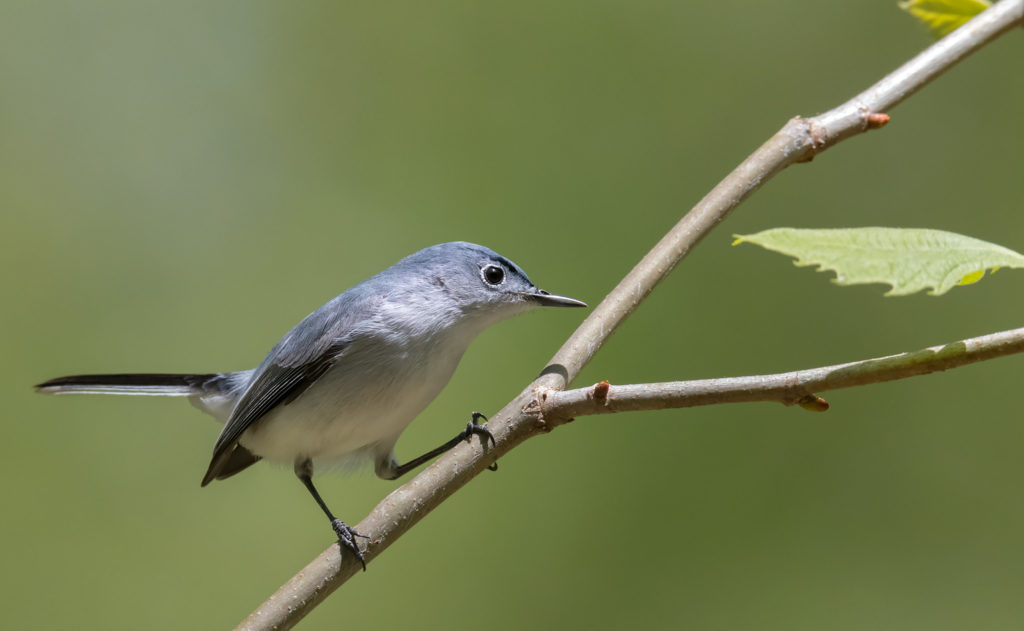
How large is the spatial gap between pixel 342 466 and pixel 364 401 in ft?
1.08

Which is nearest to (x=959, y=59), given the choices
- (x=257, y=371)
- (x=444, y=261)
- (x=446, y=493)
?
(x=446, y=493)

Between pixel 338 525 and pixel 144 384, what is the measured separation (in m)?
0.89

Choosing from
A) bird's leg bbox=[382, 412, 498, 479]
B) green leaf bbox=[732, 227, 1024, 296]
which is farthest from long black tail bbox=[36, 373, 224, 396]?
green leaf bbox=[732, 227, 1024, 296]

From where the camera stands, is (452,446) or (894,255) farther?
(452,446)

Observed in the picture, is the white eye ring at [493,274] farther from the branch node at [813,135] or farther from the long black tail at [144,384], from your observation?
the long black tail at [144,384]

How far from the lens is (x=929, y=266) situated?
1.94 ft

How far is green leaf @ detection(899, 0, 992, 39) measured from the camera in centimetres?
103

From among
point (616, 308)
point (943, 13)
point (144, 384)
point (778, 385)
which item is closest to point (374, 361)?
point (616, 308)

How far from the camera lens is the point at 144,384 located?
2012 mm

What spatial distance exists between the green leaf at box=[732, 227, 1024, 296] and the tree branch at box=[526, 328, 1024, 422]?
9 cm

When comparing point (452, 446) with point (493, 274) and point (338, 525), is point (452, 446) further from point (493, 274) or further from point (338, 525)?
point (493, 274)

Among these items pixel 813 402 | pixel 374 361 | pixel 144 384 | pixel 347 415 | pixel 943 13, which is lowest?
pixel 144 384

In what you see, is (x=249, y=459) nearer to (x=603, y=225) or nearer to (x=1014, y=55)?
(x=603, y=225)

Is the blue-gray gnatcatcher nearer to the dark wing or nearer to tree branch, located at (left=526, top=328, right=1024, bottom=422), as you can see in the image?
the dark wing
